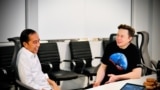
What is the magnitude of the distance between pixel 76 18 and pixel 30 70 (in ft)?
7.88

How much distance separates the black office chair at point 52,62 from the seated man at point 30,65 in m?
1.20

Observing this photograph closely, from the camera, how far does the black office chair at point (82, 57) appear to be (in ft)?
13.7

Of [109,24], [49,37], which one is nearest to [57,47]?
[49,37]

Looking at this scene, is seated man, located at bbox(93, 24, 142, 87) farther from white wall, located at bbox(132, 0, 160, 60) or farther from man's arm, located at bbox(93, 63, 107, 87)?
white wall, located at bbox(132, 0, 160, 60)

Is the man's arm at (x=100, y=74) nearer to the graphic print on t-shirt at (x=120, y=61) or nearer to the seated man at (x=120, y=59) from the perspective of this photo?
the seated man at (x=120, y=59)

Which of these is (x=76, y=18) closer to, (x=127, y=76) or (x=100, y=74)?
(x=100, y=74)

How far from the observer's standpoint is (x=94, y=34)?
4.83 meters

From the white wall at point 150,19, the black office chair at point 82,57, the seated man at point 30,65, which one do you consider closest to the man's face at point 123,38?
the seated man at point 30,65

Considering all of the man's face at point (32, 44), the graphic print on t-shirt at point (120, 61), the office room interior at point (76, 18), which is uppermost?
the office room interior at point (76, 18)

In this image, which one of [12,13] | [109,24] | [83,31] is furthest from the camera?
[109,24]

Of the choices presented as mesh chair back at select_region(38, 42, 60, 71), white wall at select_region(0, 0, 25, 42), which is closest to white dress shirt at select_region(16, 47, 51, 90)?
mesh chair back at select_region(38, 42, 60, 71)

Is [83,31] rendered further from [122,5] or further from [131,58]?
[131,58]

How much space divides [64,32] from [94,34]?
0.67 meters

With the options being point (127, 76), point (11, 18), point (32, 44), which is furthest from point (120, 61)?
point (11, 18)
